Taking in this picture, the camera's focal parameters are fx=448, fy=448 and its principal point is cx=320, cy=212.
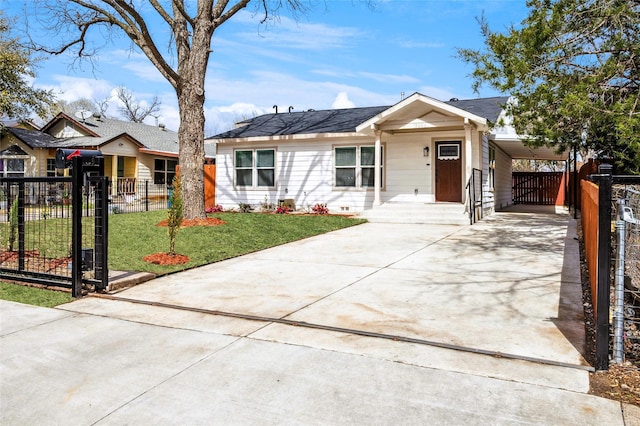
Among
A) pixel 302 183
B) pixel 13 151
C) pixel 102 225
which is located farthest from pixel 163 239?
pixel 13 151

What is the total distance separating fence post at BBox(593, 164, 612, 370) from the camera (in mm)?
2943

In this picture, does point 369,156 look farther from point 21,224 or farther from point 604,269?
point 604,269

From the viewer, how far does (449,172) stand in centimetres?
1459

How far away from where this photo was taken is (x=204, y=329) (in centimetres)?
393

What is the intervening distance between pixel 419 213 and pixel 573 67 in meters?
6.17

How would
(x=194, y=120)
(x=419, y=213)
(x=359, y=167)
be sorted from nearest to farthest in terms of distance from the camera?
(x=194, y=120) < (x=419, y=213) < (x=359, y=167)

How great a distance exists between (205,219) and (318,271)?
5917mm

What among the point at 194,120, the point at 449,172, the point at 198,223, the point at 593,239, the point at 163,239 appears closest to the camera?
the point at 593,239

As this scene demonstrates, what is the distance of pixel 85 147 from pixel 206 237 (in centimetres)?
1647

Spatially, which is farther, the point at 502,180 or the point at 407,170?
the point at 502,180

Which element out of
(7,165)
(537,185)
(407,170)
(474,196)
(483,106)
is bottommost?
(474,196)

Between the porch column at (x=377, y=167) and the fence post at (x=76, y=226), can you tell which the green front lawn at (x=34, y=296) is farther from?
the porch column at (x=377, y=167)

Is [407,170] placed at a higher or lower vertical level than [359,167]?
lower

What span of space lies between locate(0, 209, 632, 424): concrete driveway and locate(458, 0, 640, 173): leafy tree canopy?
9.53 feet
